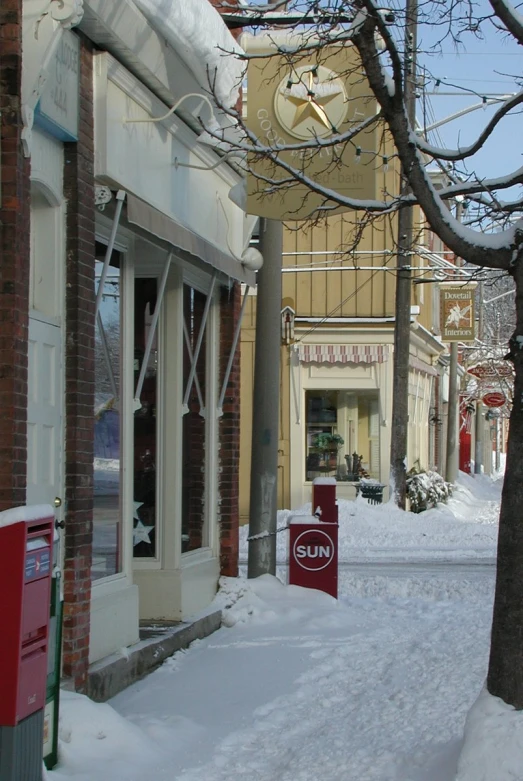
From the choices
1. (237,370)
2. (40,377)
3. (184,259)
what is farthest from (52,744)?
(237,370)

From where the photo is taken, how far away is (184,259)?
970cm

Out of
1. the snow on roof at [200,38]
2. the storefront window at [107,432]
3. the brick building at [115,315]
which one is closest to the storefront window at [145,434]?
the brick building at [115,315]

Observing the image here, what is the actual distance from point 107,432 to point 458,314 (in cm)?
1990

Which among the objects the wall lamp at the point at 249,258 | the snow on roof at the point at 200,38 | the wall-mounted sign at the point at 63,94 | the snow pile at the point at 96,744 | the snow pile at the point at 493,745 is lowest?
the snow pile at the point at 96,744

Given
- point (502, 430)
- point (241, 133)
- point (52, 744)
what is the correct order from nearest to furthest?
point (52, 744)
point (241, 133)
point (502, 430)

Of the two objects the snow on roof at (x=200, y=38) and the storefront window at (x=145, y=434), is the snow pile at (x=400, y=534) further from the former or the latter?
the snow on roof at (x=200, y=38)

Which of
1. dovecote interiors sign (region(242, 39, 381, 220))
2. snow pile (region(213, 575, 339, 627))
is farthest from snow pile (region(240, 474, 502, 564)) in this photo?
dovecote interiors sign (region(242, 39, 381, 220))

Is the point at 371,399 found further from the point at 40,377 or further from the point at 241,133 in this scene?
the point at 40,377

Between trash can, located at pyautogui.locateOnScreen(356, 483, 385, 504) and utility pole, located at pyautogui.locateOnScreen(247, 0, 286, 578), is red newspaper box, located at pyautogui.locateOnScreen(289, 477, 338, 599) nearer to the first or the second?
utility pole, located at pyautogui.locateOnScreen(247, 0, 286, 578)

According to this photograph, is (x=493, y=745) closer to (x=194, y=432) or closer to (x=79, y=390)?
(x=79, y=390)

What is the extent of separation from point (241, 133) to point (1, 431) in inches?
221

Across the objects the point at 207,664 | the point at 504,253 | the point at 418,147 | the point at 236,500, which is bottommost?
the point at 207,664

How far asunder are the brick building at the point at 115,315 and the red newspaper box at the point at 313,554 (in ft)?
2.06

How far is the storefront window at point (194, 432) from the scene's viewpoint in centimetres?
1010
